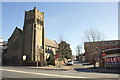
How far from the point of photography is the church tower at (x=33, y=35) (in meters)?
45.6

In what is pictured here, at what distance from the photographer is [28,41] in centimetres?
4716

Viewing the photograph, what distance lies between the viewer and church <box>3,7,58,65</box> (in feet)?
151

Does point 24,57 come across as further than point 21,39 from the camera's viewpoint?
No

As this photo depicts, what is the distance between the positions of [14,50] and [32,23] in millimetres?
A: 11748

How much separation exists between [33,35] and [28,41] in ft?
8.82

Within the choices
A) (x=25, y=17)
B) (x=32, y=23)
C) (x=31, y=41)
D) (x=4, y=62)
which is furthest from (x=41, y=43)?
(x=4, y=62)

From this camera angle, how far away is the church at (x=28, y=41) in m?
46.0

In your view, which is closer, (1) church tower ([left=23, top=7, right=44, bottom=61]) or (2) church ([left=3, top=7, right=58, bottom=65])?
(1) church tower ([left=23, top=7, right=44, bottom=61])

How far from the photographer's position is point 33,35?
46.5 m

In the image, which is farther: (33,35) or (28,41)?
(28,41)

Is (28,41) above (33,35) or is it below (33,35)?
below

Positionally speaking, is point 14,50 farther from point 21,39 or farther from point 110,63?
point 110,63

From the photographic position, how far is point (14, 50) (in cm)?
5066

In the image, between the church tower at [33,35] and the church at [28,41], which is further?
the church at [28,41]
